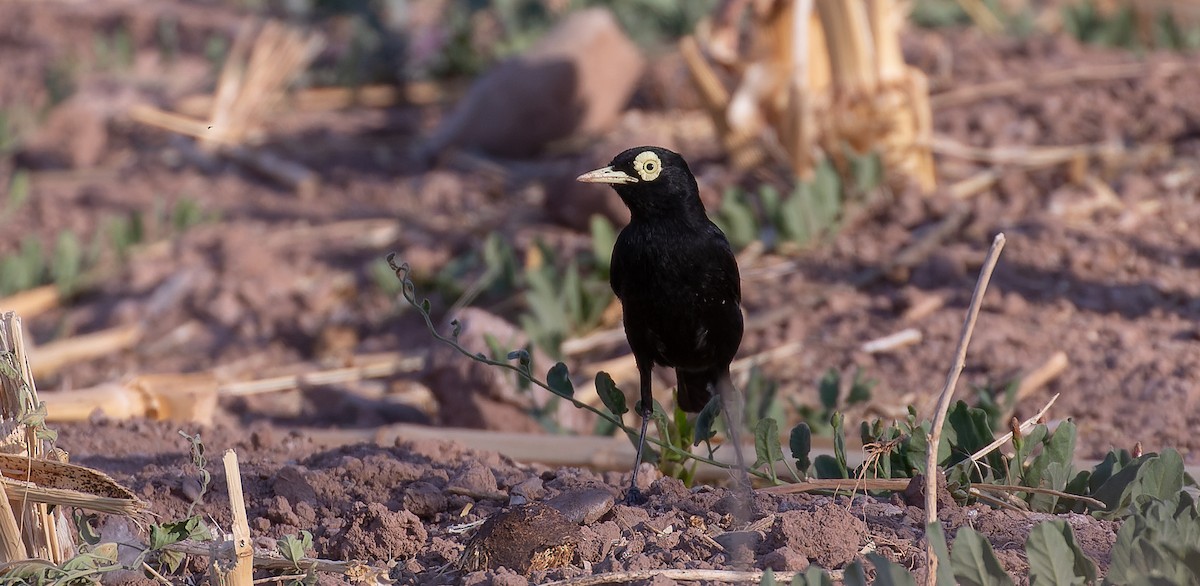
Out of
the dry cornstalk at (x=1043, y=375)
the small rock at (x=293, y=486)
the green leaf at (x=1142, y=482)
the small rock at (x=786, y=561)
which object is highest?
the small rock at (x=293, y=486)

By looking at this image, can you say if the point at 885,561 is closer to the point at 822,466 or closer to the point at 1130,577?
the point at 1130,577

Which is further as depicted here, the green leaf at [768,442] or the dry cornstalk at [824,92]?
the dry cornstalk at [824,92]

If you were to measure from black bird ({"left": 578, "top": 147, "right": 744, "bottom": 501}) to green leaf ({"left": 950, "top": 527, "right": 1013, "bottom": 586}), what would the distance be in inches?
40.7

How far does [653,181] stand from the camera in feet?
10.7

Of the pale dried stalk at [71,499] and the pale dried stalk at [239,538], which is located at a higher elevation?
the pale dried stalk at [71,499]

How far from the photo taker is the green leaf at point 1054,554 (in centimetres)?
225

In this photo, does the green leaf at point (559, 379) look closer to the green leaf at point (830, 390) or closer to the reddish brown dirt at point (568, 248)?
the reddish brown dirt at point (568, 248)

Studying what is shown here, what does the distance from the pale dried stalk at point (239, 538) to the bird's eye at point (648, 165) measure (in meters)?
1.34

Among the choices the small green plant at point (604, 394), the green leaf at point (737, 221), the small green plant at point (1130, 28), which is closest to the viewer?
the small green plant at point (604, 394)

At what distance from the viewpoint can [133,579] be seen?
8.66 ft

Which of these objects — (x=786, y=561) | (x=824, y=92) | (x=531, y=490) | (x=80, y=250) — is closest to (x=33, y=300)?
(x=80, y=250)

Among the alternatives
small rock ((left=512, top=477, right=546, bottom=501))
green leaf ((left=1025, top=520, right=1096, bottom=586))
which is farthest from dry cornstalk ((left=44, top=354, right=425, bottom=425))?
green leaf ((left=1025, top=520, right=1096, bottom=586))

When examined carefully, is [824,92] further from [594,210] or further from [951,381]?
[951,381]

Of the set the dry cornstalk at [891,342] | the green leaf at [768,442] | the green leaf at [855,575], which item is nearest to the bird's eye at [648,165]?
the green leaf at [768,442]
